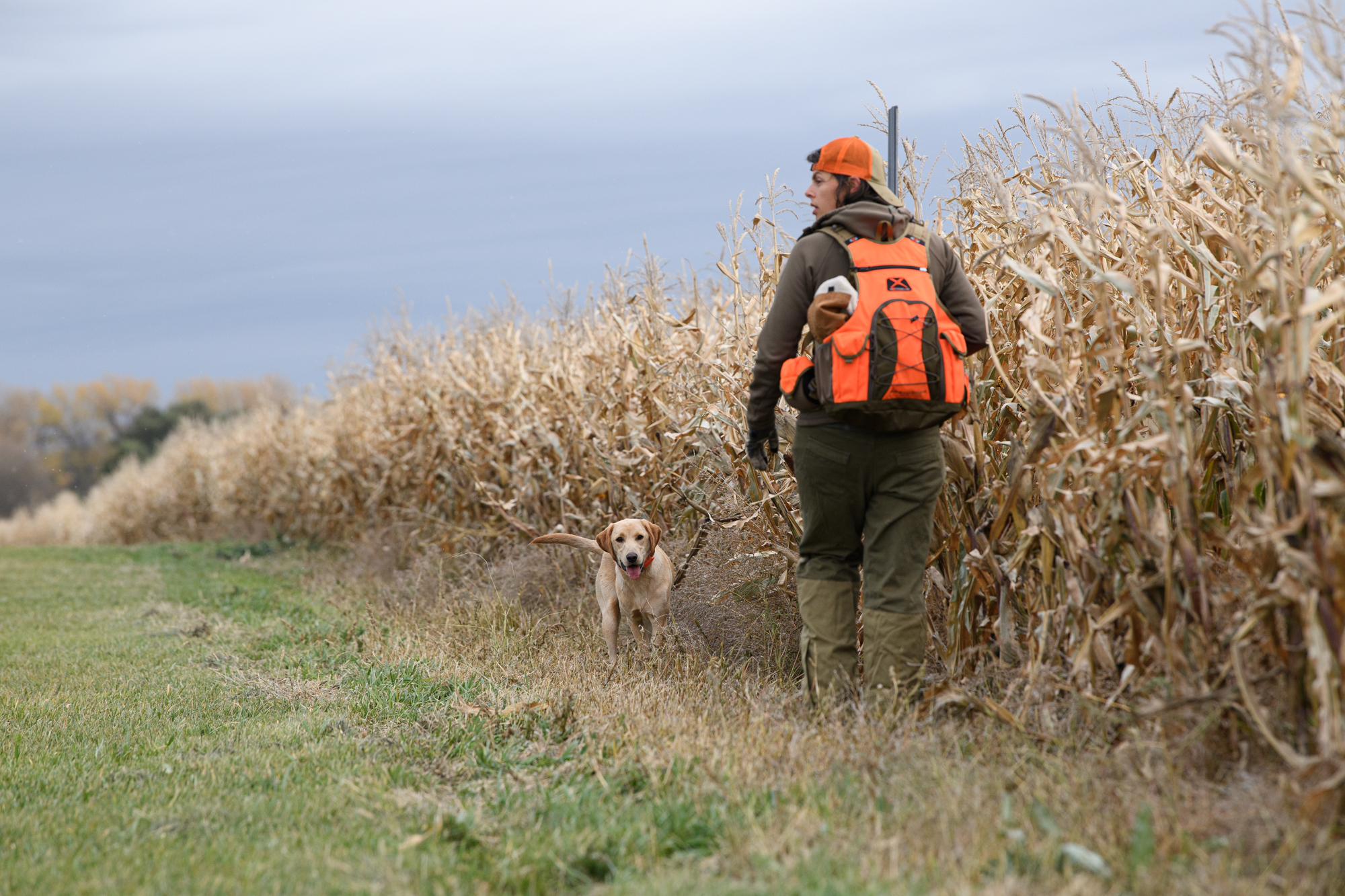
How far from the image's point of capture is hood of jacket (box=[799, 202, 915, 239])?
4176 millimetres

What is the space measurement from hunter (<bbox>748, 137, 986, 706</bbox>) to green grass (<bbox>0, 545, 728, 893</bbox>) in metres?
1.13

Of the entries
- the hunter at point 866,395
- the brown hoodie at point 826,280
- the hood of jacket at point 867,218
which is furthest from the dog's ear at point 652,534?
the hood of jacket at point 867,218

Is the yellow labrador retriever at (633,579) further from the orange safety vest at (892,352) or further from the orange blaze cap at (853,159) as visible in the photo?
the orange blaze cap at (853,159)

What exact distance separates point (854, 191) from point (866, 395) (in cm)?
96

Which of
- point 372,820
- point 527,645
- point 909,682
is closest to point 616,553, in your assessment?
point 527,645

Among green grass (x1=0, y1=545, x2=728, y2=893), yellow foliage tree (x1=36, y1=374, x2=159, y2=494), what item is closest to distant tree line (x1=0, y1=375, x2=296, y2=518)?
yellow foliage tree (x1=36, y1=374, x2=159, y2=494)

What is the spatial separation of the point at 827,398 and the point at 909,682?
1.25 metres

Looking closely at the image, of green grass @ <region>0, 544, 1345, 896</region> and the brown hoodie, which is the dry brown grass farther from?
the brown hoodie

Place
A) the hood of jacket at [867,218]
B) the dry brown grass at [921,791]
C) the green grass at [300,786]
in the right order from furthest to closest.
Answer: the hood of jacket at [867,218] → the green grass at [300,786] → the dry brown grass at [921,791]

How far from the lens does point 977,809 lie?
307 cm

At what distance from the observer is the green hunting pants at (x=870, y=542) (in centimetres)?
423

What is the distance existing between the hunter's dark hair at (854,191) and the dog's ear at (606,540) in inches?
93.5

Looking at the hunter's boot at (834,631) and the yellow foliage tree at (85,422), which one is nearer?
the hunter's boot at (834,631)

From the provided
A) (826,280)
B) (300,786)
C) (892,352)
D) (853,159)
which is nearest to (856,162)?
(853,159)
